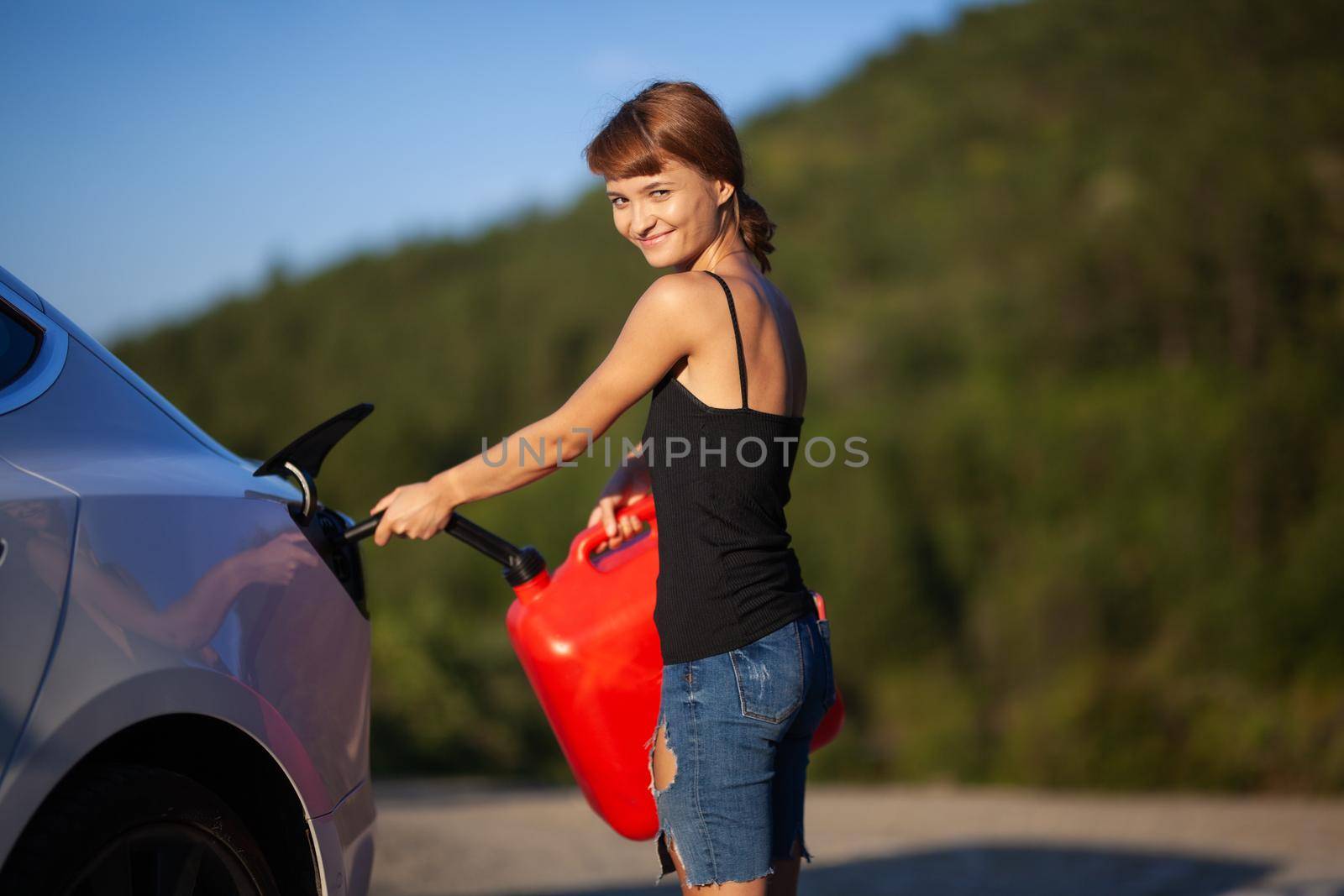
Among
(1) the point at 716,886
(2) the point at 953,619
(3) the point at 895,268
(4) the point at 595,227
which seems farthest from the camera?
(4) the point at 595,227

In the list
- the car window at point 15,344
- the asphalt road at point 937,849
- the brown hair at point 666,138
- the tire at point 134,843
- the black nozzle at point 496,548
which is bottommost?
the asphalt road at point 937,849

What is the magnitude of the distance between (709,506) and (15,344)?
1.17 metres

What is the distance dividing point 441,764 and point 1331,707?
12329mm

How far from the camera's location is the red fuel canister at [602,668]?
2201 millimetres

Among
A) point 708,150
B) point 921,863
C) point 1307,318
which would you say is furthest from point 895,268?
point 708,150

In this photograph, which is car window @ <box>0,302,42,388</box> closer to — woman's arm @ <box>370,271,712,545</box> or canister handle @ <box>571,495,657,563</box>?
woman's arm @ <box>370,271,712,545</box>

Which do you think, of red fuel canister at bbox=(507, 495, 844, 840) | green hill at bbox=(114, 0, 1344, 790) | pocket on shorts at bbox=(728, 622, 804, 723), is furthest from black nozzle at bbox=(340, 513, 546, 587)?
green hill at bbox=(114, 0, 1344, 790)

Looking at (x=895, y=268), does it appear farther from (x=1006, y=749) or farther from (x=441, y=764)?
(x=441, y=764)

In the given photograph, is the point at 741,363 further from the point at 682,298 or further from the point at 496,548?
the point at 496,548

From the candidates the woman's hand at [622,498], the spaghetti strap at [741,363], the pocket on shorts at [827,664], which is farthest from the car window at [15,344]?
the pocket on shorts at [827,664]

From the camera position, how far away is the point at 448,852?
18.5 ft

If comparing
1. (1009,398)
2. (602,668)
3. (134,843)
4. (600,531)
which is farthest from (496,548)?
(1009,398)

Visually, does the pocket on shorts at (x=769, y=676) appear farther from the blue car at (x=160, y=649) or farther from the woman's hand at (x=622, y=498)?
Result: the blue car at (x=160, y=649)

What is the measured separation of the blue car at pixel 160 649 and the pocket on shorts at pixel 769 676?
0.76m
